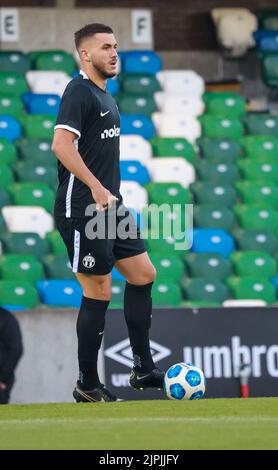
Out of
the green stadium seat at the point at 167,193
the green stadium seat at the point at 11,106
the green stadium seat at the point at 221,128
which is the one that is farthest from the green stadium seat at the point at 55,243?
the green stadium seat at the point at 221,128

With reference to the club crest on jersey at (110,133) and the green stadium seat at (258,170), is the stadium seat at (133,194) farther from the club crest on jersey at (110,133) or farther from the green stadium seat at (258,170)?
the club crest on jersey at (110,133)

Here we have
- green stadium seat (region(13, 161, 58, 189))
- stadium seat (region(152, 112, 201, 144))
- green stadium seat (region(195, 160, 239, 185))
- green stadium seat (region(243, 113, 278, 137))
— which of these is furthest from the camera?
green stadium seat (region(243, 113, 278, 137))

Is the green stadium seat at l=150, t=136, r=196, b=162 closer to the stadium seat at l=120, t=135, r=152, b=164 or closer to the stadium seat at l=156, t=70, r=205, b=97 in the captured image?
the stadium seat at l=120, t=135, r=152, b=164

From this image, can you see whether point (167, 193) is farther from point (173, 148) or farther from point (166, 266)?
point (166, 266)

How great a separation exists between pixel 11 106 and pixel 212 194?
8.04ft

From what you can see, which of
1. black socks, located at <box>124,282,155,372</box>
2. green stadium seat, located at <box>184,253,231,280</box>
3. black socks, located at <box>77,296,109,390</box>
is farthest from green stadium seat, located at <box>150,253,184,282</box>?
black socks, located at <box>77,296,109,390</box>

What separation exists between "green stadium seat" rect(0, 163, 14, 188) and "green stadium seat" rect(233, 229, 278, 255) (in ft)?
7.37

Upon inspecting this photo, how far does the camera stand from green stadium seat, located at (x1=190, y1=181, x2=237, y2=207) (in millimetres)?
13586

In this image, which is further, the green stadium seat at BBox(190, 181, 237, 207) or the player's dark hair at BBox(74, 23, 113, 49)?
the green stadium seat at BBox(190, 181, 237, 207)

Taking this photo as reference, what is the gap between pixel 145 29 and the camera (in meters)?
16.0

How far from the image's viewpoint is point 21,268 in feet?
39.4

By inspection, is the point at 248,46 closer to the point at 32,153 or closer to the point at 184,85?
the point at 184,85

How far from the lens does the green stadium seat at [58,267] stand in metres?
12.0
